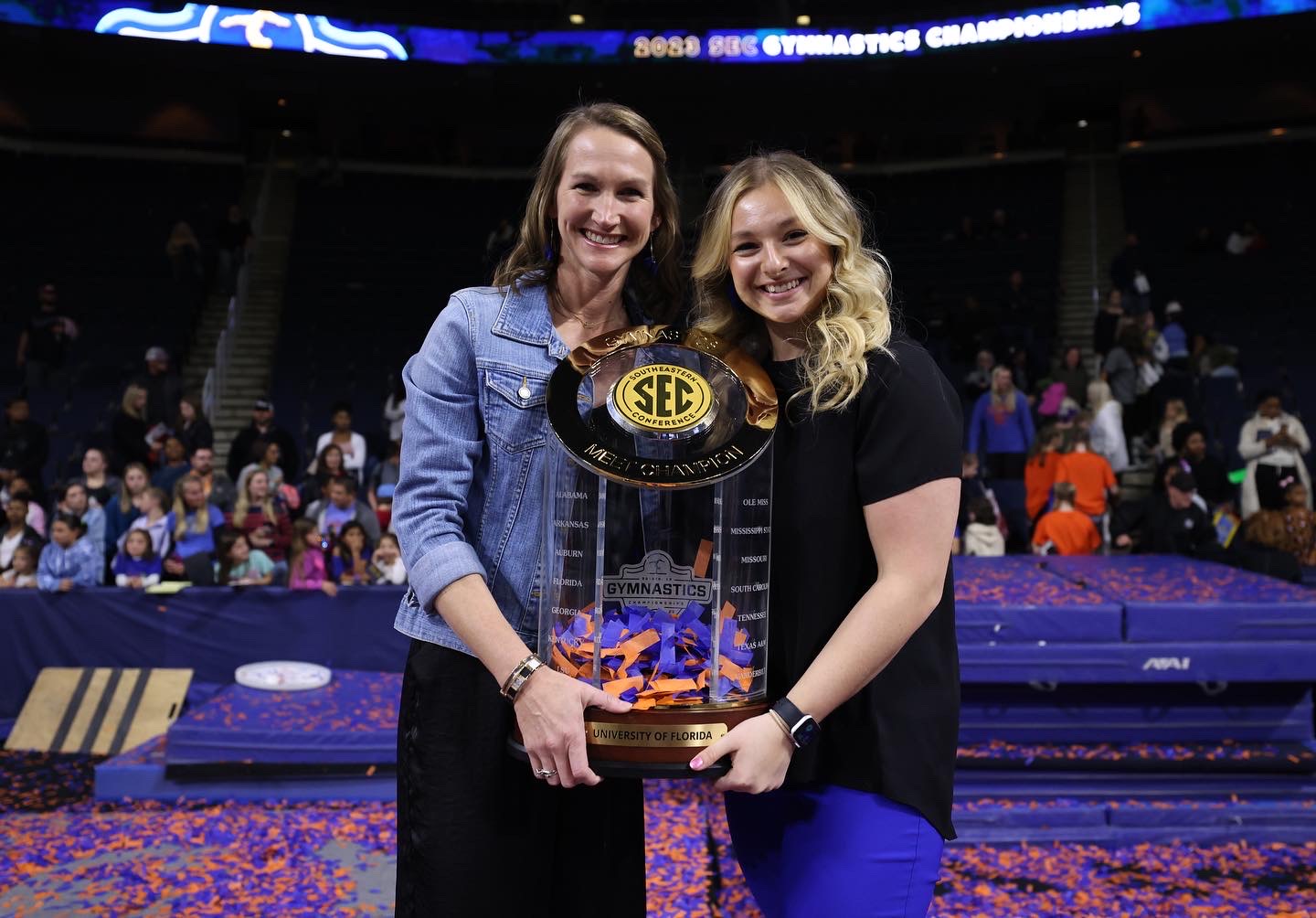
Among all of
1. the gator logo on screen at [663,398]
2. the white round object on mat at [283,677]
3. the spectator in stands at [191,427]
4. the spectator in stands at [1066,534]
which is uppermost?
the spectator in stands at [191,427]

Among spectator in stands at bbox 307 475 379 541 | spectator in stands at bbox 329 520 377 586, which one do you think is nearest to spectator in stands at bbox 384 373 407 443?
spectator in stands at bbox 307 475 379 541

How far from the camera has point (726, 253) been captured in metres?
1.80

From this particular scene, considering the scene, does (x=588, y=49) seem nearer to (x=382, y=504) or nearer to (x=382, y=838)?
(x=382, y=504)

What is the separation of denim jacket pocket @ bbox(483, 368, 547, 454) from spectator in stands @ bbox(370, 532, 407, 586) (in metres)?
4.87

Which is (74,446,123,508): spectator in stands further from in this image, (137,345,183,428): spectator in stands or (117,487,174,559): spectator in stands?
(137,345,183,428): spectator in stands

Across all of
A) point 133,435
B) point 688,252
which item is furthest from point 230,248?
point 688,252

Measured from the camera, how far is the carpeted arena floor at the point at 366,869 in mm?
3848

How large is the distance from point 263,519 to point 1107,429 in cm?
629

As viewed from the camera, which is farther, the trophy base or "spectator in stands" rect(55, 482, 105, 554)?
"spectator in stands" rect(55, 482, 105, 554)

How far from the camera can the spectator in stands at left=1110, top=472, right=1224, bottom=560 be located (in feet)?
22.7

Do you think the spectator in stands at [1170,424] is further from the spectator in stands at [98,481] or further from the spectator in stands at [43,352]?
the spectator in stands at [43,352]

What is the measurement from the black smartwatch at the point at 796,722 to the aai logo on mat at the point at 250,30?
15.1 m

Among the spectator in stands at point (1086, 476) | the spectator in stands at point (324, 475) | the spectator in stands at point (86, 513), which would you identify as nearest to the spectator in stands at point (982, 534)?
the spectator in stands at point (1086, 476)

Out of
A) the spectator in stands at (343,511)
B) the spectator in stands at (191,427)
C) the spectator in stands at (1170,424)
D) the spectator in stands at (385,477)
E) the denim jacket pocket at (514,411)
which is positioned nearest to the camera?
the denim jacket pocket at (514,411)
